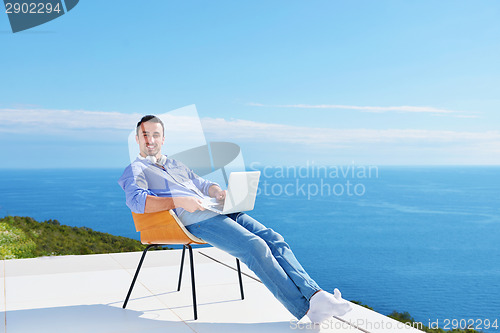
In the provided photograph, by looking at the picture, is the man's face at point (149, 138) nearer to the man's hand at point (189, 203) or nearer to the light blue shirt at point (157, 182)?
the light blue shirt at point (157, 182)

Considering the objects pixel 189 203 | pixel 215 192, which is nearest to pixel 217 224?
pixel 189 203

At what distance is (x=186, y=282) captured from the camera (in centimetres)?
341

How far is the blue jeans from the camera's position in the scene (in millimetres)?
2203

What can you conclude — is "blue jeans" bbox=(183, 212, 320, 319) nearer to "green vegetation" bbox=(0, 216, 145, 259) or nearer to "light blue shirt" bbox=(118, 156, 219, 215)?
"light blue shirt" bbox=(118, 156, 219, 215)

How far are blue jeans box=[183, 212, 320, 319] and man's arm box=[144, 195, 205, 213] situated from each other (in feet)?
0.22

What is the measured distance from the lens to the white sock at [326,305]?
2123mm

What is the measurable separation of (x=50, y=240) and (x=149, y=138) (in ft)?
16.9

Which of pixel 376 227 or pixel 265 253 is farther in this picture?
pixel 376 227

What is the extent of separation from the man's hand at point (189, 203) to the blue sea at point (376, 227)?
1898 cm

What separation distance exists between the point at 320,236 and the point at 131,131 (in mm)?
37495

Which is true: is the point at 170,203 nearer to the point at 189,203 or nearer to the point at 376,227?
the point at 189,203

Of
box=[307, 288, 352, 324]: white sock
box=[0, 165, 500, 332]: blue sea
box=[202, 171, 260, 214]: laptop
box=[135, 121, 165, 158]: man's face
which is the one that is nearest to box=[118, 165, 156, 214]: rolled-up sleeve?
box=[135, 121, 165, 158]: man's face

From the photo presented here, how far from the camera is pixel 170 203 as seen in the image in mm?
2447

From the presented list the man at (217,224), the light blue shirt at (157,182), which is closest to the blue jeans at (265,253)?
the man at (217,224)
